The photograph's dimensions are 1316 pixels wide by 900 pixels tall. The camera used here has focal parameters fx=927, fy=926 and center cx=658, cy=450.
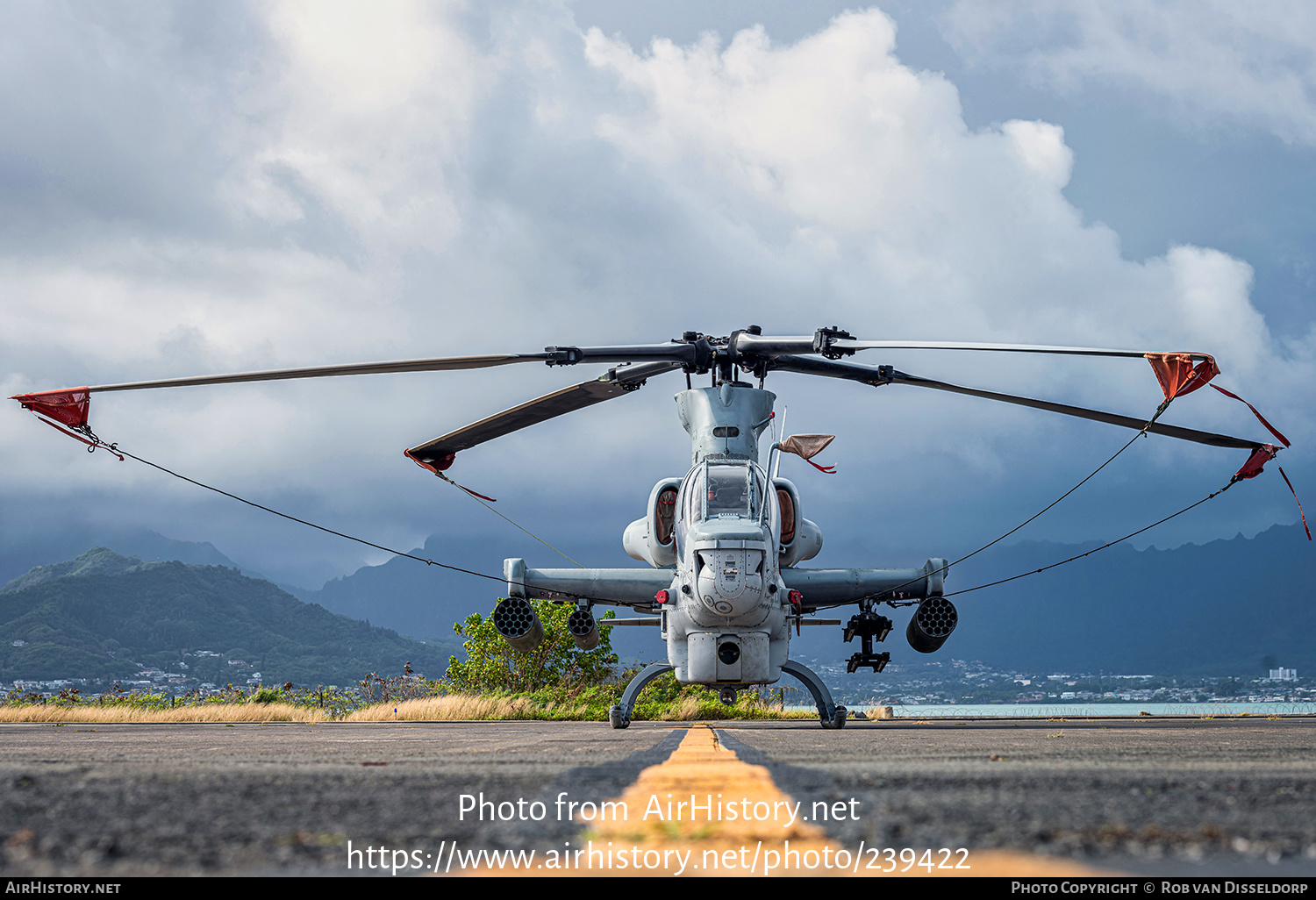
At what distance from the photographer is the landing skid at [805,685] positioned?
13141 millimetres

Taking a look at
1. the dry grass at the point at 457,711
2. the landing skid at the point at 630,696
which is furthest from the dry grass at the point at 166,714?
the landing skid at the point at 630,696

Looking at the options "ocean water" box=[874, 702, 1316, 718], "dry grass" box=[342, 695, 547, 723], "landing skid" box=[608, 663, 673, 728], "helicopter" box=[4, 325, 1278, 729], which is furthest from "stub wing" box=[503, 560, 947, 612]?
"ocean water" box=[874, 702, 1316, 718]

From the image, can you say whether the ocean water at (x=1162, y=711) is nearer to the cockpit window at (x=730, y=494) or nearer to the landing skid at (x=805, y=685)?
the landing skid at (x=805, y=685)

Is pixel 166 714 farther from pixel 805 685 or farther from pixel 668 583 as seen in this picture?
pixel 805 685

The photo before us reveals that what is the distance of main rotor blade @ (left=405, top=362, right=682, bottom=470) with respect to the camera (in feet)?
44.2

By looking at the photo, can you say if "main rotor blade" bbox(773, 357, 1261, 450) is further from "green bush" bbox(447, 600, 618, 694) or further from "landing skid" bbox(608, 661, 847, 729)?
"green bush" bbox(447, 600, 618, 694)

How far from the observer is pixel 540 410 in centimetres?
1417

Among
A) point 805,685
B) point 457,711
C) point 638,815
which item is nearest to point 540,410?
point 805,685

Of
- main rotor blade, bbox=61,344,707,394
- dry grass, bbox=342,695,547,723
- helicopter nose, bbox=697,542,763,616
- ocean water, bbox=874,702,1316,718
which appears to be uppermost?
main rotor blade, bbox=61,344,707,394

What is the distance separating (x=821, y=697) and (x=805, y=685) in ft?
2.20

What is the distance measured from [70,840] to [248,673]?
187 meters

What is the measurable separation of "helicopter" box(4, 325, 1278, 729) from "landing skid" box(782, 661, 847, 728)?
0.04 meters
